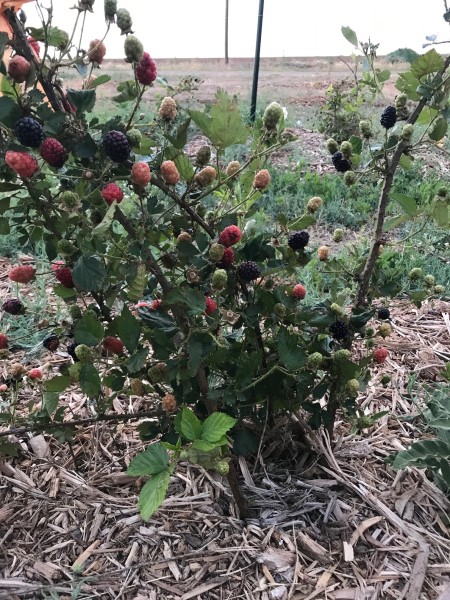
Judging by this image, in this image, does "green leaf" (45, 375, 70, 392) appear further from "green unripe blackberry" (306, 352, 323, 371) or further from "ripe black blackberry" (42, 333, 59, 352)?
"green unripe blackberry" (306, 352, 323, 371)

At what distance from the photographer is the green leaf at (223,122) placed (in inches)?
30.3

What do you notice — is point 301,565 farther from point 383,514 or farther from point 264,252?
point 264,252

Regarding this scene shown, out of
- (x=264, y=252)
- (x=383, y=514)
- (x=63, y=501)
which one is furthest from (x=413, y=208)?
(x=63, y=501)

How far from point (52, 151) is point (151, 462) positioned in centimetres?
42

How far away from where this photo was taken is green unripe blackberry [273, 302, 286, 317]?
0.98 metres

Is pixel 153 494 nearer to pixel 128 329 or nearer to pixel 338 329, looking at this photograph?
pixel 128 329

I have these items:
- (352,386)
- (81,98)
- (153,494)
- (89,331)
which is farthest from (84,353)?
(352,386)

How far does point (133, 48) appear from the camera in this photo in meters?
0.71

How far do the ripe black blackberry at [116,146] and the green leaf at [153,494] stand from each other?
0.41m

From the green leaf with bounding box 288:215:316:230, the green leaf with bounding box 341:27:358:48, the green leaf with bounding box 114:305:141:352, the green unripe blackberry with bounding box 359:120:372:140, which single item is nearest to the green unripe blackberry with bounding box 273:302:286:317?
the green leaf with bounding box 288:215:316:230

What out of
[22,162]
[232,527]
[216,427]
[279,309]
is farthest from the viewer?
[232,527]

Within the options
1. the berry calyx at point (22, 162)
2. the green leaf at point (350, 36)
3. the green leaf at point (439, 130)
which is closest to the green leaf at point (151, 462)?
the berry calyx at point (22, 162)

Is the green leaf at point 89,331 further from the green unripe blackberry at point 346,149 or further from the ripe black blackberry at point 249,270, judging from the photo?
the green unripe blackberry at point 346,149

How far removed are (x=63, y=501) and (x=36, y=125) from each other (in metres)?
0.86
